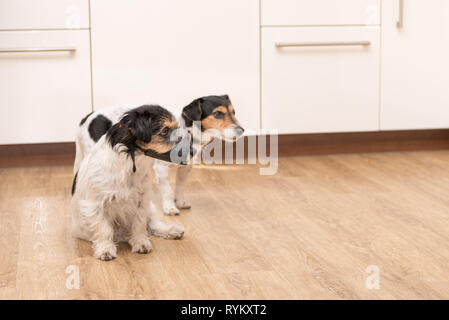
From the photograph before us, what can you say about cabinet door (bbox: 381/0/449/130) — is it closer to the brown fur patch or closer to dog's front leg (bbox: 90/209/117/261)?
the brown fur patch

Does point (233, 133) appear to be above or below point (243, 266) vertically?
above

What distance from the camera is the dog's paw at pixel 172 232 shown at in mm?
2715

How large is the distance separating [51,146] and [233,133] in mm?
1479

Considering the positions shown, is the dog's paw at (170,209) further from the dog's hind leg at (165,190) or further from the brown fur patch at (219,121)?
the brown fur patch at (219,121)

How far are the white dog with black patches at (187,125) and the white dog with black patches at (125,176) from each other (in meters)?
0.54

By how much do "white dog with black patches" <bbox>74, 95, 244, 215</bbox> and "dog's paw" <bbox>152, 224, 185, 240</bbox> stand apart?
0.37 meters

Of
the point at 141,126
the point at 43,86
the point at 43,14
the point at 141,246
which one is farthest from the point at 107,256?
the point at 43,14

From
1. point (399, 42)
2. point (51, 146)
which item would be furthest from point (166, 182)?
point (399, 42)

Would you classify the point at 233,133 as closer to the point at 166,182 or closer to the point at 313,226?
the point at 166,182

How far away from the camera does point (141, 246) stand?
255 cm

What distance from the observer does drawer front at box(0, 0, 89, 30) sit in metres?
3.89

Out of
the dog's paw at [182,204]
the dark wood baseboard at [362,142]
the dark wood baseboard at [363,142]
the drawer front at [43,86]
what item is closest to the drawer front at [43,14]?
the drawer front at [43,86]

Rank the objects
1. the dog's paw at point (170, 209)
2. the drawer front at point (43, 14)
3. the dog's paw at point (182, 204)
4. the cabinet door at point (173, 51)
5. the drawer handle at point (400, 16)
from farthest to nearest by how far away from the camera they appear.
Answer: the drawer handle at point (400, 16) → the cabinet door at point (173, 51) → the drawer front at point (43, 14) → the dog's paw at point (182, 204) → the dog's paw at point (170, 209)
